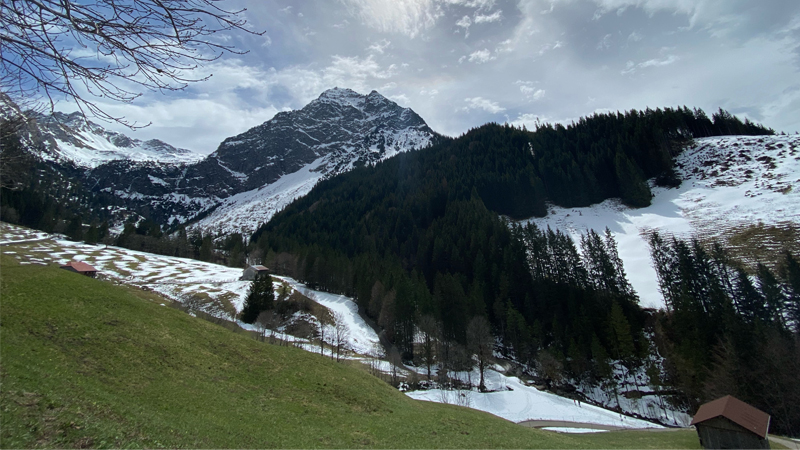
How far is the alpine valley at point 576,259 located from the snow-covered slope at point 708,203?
0.46 meters

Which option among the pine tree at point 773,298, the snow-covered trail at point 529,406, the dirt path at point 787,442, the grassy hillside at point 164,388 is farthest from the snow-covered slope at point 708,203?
the grassy hillside at point 164,388

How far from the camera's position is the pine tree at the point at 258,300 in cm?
5122

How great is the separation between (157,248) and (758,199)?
14870 cm

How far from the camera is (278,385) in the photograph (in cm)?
1463

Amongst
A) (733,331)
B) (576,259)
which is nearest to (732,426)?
(733,331)

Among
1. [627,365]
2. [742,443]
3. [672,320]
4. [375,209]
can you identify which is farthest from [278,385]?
[375,209]

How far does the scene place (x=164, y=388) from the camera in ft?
36.3

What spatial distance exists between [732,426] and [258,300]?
Answer: 5465cm

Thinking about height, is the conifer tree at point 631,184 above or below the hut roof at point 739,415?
above

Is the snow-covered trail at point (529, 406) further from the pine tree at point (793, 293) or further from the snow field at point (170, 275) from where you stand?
the pine tree at point (793, 293)

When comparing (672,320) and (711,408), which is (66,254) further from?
(672,320)

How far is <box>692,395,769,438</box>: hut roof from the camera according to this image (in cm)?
1916

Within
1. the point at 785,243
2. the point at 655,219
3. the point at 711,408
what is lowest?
the point at 711,408

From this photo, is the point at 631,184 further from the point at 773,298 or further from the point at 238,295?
the point at 238,295
